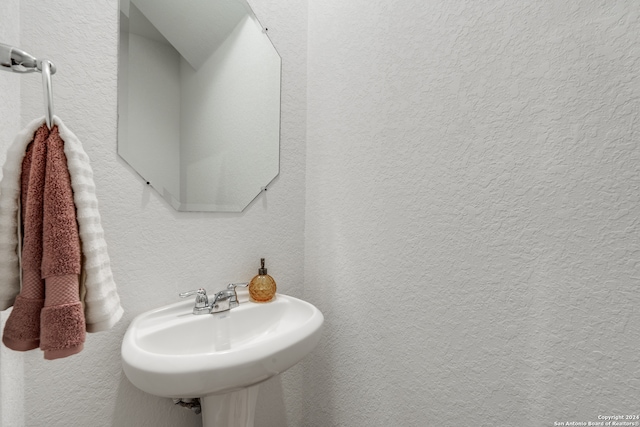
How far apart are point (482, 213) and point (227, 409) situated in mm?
879

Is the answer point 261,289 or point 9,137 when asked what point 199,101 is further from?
point 261,289

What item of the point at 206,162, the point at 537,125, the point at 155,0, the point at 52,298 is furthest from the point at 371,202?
the point at 155,0

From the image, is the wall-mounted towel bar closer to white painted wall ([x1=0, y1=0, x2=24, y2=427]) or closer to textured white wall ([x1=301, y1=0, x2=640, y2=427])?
white painted wall ([x1=0, y1=0, x2=24, y2=427])

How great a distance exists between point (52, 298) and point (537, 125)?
95cm

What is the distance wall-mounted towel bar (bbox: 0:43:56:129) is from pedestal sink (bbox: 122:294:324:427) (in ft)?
1.64

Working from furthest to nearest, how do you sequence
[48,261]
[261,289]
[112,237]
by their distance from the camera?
[261,289] → [112,237] → [48,261]

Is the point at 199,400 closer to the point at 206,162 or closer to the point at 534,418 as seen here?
the point at 206,162

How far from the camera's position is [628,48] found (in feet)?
1.76

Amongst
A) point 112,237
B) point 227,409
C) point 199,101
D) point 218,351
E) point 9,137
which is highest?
point 199,101

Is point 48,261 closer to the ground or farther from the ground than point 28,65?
closer to the ground

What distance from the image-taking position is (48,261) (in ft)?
1.47

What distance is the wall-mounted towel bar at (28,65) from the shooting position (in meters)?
0.45

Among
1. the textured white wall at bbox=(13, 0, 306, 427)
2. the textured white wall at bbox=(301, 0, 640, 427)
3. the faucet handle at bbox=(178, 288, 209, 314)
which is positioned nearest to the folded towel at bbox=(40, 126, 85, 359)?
the textured white wall at bbox=(13, 0, 306, 427)

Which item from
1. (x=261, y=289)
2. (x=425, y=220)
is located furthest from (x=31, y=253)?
(x=425, y=220)
